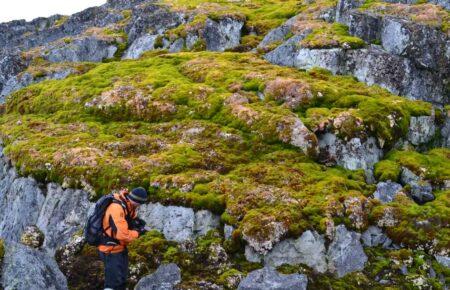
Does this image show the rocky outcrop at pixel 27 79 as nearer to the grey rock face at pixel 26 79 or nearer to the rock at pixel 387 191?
the grey rock face at pixel 26 79

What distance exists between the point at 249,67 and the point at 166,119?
884cm

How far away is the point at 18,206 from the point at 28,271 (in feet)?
29.5

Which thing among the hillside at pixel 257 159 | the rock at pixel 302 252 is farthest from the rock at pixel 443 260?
the rock at pixel 302 252

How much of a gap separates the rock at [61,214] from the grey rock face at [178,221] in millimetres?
2991

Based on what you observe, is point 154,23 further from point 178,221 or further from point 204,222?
point 204,222

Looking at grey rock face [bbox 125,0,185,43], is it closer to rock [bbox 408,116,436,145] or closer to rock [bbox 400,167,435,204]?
rock [bbox 408,116,436,145]

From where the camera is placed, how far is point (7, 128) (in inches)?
1166

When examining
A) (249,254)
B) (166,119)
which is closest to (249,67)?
(166,119)

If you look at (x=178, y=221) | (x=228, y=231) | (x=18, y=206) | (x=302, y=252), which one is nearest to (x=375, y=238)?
(x=302, y=252)

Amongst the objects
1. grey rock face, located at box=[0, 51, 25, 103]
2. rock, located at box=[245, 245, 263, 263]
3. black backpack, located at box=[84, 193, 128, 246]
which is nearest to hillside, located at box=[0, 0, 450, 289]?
rock, located at box=[245, 245, 263, 263]

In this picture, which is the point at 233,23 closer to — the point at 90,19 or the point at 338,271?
the point at 338,271

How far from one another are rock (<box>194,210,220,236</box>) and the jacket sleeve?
451 cm

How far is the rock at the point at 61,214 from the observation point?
64.8 ft

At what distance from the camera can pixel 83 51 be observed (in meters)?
54.0
